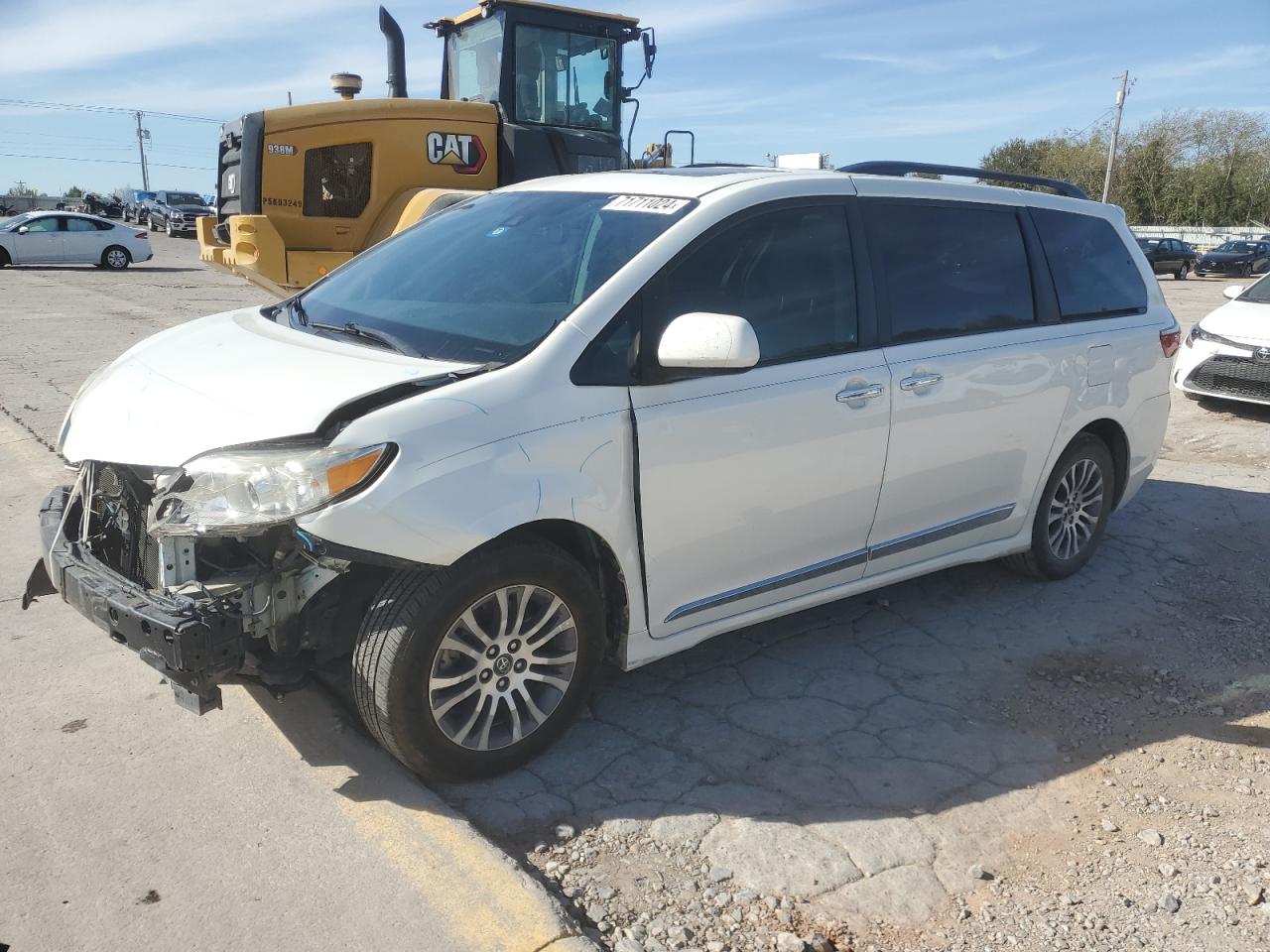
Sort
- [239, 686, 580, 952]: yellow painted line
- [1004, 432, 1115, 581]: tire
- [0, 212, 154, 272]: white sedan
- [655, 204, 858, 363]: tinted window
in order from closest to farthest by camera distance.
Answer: [239, 686, 580, 952]: yellow painted line
[655, 204, 858, 363]: tinted window
[1004, 432, 1115, 581]: tire
[0, 212, 154, 272]: white sedan

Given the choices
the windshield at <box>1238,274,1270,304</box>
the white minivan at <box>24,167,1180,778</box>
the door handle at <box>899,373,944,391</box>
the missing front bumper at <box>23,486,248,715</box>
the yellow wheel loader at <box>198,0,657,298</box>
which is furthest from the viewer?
the windshield at <box>1238,274,1270,304</box>

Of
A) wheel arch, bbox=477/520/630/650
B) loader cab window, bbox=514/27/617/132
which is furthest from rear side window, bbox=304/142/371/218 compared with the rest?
wheel arch, bbox=477/520/630/650

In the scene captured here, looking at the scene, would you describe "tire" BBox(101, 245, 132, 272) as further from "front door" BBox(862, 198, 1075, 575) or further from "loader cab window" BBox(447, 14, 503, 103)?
"front door" BBox(862, 198, 1075, 575)

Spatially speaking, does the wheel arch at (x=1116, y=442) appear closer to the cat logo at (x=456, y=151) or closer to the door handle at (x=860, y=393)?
Result: the door handle at (x=860, y=393)

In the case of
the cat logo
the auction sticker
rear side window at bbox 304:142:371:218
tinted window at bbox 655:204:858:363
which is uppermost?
the cat logo

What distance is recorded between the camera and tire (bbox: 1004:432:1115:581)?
487 cm

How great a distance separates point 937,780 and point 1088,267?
2.85m

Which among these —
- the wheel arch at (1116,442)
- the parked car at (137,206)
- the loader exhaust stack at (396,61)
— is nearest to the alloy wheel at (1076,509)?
the wheel arch at (1116,442)

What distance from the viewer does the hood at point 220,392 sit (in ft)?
9.50

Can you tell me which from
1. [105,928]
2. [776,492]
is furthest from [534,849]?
[776,492]

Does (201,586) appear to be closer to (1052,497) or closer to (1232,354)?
(1052,497)

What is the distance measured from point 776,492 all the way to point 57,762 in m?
2.49

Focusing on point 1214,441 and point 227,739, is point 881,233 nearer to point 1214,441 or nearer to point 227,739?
point 227,739

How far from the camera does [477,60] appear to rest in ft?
32.2
